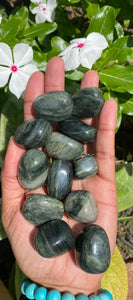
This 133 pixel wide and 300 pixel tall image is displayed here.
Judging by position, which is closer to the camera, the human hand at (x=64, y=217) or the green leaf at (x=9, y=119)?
the human hand at (x=64, y=217)

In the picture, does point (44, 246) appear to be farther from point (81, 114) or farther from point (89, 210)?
point (81, 114)

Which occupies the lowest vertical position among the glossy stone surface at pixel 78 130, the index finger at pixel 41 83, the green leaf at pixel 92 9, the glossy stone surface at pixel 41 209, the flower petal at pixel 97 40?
the glossy stone surface at pixel 41 209

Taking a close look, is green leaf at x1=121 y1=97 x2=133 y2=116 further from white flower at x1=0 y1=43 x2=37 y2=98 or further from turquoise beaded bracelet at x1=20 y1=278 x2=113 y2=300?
turquoise beaded bracelet at x1=20 y1=278 x2=113 y2=300

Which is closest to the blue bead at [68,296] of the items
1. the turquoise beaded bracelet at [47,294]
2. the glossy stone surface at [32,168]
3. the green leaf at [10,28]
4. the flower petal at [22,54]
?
the turquoise beaded bracelet at [47,294]

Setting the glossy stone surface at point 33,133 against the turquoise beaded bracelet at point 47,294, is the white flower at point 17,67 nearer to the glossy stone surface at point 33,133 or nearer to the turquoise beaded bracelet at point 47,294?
the glossy stone surface at point 33,133

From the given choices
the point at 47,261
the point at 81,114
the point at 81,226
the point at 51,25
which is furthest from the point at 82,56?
the point at 47,261

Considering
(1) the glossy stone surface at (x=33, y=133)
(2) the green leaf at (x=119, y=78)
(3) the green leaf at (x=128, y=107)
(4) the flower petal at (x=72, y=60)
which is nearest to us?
(1) the glossy stone surface at (x=33, y=133)

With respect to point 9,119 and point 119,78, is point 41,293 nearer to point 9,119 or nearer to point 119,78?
point 9,119
